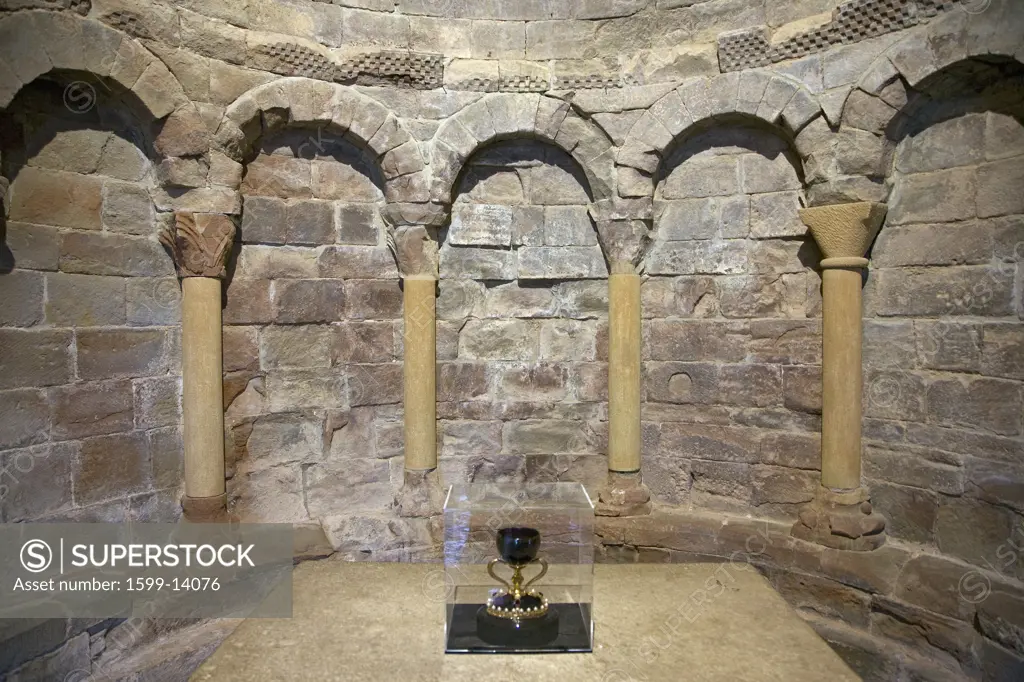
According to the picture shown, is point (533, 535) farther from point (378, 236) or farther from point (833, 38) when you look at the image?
point (833, 38)

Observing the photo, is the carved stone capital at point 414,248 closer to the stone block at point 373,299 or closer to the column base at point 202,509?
the stone block at point 373,299

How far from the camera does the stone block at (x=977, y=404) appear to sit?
12.6ft

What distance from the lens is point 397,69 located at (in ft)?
15.8

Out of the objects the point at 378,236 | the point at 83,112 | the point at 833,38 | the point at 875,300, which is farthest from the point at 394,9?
the point at 875,300

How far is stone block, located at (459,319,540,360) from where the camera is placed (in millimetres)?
5180


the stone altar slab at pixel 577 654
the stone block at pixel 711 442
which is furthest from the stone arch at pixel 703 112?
the stone altar slab at pixel 577 654

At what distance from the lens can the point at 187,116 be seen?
167 inches

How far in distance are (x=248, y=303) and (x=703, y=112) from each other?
3.25m

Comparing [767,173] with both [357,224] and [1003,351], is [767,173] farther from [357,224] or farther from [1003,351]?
[357,224]

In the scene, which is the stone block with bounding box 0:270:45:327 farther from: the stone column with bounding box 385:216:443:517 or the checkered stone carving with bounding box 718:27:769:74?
the checkered stone carving with bounding box 718:27:769:74

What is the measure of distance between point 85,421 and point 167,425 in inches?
18.6

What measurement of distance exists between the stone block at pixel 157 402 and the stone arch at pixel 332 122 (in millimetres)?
1466

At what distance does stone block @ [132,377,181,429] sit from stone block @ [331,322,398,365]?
102cm

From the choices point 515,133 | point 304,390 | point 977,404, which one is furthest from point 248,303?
point 977,404
